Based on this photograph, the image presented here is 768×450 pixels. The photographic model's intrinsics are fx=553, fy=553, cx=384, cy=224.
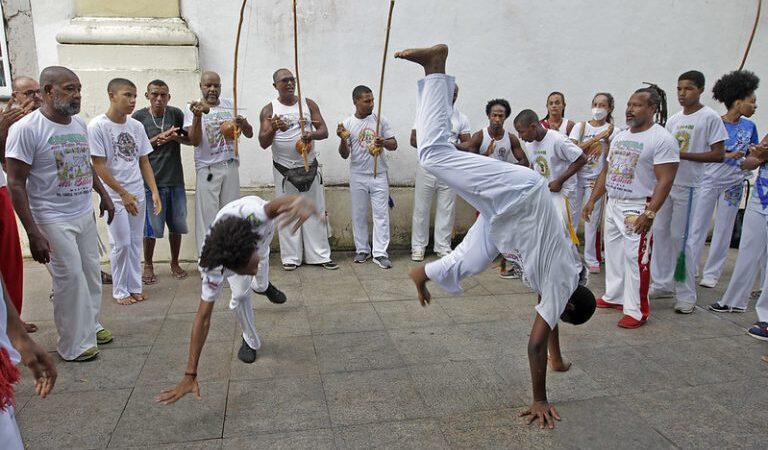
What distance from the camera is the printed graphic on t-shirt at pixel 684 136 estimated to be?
16.7 ft

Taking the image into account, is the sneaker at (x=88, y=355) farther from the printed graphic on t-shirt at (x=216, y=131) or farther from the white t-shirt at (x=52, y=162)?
the printed graphic on t-shirt at (x=216, y=131)

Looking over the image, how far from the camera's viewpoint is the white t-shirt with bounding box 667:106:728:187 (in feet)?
16.4

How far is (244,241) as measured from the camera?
2.88 m

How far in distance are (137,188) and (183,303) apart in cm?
118

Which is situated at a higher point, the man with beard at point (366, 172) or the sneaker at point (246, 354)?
the man with beard at point (366, 172)

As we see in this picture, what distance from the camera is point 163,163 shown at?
19.1ft

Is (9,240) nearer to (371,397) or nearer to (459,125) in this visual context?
(371,397)

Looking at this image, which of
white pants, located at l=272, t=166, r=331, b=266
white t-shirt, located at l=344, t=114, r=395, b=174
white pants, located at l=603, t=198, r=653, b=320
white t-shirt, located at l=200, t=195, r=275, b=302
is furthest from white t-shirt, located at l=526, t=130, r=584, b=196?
white t-shirt, located at l=200, t=195, r=275, b=302

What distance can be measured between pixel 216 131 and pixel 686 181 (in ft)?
15.4

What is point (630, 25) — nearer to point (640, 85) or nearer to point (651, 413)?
point (640, 85)

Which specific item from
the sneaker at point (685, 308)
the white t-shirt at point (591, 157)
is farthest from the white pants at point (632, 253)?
the white t-shirt at point (591, 157)

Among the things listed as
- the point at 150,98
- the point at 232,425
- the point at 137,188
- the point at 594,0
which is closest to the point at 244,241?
the point at 232,425

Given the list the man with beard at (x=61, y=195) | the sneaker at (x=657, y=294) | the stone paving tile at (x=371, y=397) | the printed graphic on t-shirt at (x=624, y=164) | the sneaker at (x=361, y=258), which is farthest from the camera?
the sneaker at (x=361, y=258)

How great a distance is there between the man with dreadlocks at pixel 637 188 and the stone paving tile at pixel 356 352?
206cm
